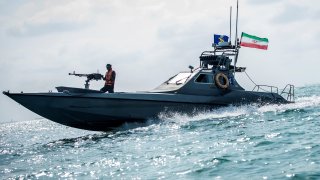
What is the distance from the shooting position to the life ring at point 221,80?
753 inches

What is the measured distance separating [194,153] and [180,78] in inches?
364

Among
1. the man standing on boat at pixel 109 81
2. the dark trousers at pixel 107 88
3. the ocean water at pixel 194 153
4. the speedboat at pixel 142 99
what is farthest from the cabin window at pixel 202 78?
the dark trousers at pixel 107 88

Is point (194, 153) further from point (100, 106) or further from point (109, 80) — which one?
point (109, 80)

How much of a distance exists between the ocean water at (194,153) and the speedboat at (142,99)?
2.79 ft

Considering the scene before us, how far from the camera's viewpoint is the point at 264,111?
19359 mm

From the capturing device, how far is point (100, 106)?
16422mm

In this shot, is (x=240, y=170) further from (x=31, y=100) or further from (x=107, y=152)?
(x=31, y=100)

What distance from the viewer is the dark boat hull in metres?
16.0

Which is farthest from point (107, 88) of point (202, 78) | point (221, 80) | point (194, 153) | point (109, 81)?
point (194, 153)

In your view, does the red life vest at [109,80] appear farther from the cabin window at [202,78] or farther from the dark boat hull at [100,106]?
the cabin window at [202,78]

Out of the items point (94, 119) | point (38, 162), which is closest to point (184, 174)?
point (38, 162)

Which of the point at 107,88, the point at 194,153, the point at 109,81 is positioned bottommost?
the point at 194,153

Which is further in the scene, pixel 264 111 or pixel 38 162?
pixel 264 111

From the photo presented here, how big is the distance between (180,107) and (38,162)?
761cm
